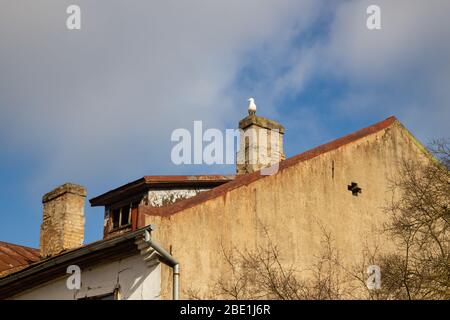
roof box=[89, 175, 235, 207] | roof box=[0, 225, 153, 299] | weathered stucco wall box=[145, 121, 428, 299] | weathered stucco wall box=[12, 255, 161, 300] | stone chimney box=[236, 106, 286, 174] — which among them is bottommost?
weathered stucco wall box=[12, 255, 161, 300]

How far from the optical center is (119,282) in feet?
45.6

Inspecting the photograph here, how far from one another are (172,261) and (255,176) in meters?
2.91

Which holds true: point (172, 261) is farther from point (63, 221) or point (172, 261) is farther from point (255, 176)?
point (63, 221)

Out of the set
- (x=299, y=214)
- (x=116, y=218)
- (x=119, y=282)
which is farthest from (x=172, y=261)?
(x=116, y=218)

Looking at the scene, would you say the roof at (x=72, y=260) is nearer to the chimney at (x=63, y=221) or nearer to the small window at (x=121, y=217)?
the chimney at (x=63, y=221)

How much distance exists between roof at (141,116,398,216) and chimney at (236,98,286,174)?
160 centimetres

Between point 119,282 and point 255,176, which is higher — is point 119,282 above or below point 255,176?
below

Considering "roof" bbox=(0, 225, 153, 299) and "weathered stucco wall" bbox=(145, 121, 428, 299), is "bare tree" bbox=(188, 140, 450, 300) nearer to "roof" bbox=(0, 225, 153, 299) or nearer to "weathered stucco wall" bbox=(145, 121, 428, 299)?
"weathered stucco wall" bbox=(145, 121, 428, 299)

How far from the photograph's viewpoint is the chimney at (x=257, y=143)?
59.8 ft

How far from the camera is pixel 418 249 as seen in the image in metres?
17.5

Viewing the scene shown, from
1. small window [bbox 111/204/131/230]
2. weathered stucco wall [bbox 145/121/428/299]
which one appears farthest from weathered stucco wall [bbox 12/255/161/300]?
small window [bbox 111/204/131/230]

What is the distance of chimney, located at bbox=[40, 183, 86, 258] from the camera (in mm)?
19469
